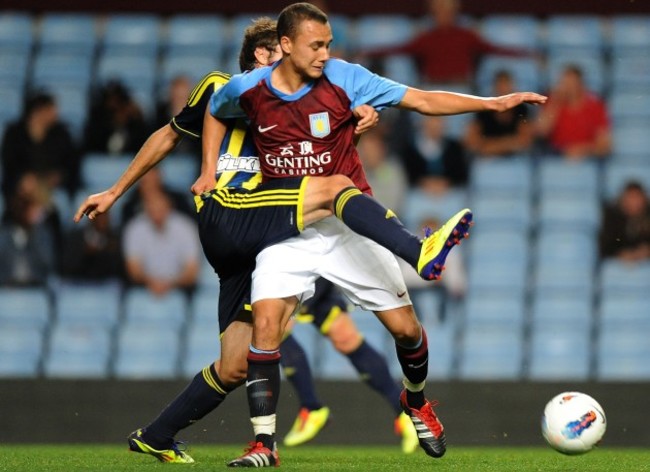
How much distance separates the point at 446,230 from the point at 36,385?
Result: 4.42 metres

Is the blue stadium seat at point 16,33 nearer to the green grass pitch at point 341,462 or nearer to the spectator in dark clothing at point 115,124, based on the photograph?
the spectator in dark clothing at point 115,124

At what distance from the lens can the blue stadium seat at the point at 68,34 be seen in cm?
1139

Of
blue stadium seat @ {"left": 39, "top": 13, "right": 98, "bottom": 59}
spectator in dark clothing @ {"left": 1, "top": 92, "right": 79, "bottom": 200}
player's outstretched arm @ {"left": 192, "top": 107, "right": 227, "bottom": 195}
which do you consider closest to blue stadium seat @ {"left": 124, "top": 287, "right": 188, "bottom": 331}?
spectator in dark clothing @ {"left": 1, "top": 92, "right": 79, "bottom": 200}

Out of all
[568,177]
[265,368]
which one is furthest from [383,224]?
[568,177]

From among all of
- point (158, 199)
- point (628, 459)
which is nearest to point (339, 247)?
point (628, 459)

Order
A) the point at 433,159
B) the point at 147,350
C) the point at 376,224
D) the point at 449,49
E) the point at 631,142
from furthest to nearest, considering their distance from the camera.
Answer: the point at 631,142, the point at 449,49, the point at 433,159, the point at 147,350, the point at 376,224

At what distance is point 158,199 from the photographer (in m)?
9.80

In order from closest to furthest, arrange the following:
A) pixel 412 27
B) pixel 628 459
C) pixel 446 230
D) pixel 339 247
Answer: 1. pixel 446 230
2. pixel 339 247
3. pixel 628 459
4. pixel 412 27

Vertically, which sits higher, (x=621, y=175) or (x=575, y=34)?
(x=575, y=34)

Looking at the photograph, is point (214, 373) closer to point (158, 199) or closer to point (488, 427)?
point (488, 427)

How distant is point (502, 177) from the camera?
10.6m

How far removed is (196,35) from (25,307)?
293cm

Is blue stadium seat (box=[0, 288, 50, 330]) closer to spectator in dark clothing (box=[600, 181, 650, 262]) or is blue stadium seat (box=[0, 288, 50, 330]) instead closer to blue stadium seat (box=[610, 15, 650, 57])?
spectator in dark clothing (box=[600, 181, 650, 262])

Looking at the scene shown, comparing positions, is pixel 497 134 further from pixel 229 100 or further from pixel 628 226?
pixel 229 100
